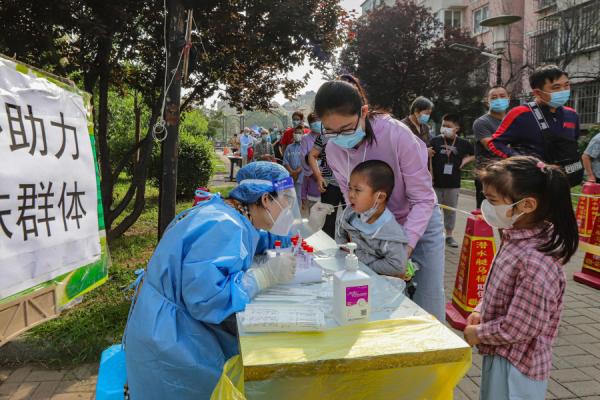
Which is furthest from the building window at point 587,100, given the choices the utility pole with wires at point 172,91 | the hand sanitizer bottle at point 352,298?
the hand sanitizer bottle at point 352,298

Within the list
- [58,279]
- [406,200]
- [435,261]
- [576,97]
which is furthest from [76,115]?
[576,97]

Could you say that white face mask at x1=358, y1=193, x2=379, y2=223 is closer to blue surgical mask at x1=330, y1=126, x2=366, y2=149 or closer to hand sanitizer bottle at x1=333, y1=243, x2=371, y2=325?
blue surgical mask at x1=330, y1=126, x2=366, y2=149

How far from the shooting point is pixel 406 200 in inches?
97.1

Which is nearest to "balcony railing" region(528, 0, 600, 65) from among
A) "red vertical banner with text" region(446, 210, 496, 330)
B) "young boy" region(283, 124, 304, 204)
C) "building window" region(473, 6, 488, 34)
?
"building window" region(473, 6, 488, 34)

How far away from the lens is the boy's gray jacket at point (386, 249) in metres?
2.25

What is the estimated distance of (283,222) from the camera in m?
2.23

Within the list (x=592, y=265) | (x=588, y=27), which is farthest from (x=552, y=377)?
(x=588, y=27)

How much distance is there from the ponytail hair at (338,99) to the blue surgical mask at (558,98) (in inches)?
82.4

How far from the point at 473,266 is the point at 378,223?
1756mm

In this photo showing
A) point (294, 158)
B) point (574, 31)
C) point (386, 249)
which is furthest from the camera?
point (574, 31)

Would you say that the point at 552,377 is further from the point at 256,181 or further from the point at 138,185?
the point at 138,185

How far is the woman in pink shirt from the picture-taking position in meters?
2.20

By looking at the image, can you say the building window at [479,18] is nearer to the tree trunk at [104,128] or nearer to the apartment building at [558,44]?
the apartment building at [558,44]

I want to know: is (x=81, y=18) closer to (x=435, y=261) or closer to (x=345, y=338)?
(x=435, y=261)
